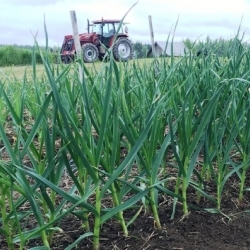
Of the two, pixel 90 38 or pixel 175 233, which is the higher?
pixel 90 38

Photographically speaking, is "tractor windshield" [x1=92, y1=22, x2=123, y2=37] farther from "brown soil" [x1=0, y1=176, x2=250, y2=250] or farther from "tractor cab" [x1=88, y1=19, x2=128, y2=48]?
"brown soil" [x1=0, y1=176, x2=250, y2=250]

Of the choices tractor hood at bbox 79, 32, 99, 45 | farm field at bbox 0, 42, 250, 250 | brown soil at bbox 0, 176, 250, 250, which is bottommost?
brown soil at bbox 0, 176, 250, 250

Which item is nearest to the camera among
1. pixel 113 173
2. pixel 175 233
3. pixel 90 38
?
pixel 113 173

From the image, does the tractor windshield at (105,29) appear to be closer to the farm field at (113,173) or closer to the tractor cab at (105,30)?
the tractor cab at (105,30)

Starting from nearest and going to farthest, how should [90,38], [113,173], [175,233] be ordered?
[113,173], [175,233], [90,38]

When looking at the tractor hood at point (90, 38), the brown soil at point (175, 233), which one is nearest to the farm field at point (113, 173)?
the brown soil at point (175, 233)

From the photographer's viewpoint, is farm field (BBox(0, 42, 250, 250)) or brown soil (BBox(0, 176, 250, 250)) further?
brown soil (BBox(0, 176, 250, 250))

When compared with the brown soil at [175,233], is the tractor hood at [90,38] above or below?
above

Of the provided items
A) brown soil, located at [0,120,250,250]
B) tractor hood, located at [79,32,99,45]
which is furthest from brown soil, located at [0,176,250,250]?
tractor hood, located at [79,32,99,45]

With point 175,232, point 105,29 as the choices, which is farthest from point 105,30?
point 175,232

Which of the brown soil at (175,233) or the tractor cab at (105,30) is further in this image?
the tractor cab at (105,30)

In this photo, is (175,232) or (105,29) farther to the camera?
(105,29)

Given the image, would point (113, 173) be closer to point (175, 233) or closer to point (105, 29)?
point (175, 233)

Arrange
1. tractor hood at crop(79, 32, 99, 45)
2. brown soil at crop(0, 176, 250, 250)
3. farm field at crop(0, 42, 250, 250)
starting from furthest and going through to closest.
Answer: tractor hood at crop(79, 32, 99, 45)
brown soil at crop(0, 176, 250, 250)
farm field at crop(0, 42, 250, 250)
